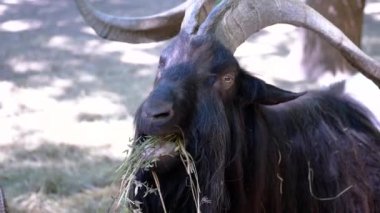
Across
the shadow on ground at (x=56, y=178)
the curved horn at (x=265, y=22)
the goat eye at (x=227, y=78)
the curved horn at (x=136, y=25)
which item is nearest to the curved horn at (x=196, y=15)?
the curved horn at (x=265, y=22)

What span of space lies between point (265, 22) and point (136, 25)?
1.10 metres

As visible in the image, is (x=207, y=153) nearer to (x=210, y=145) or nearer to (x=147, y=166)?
(x=210, y=145)

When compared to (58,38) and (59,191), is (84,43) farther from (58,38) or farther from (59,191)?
(59,191)

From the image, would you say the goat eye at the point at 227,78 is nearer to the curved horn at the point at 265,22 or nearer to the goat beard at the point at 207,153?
the goat beard at the point at 207,153

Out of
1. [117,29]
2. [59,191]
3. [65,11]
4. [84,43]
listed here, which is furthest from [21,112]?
[65,11]

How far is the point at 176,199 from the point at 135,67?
6.38 metres

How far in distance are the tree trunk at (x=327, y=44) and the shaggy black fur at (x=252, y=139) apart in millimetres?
3549

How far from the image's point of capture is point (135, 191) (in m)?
3.04

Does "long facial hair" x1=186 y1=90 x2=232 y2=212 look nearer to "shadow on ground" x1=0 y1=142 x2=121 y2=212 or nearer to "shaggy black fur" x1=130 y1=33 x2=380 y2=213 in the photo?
"shaggy black fur" x1=130 y1=33 x2=380 y2=213

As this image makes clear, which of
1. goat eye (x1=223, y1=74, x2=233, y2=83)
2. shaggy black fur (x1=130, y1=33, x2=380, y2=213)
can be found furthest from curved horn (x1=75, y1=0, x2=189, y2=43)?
goat eye (x1=223, y1=74, x2=233, y2=83)

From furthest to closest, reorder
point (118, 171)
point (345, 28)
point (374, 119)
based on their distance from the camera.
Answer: point (345, 28), point (374, 119), point (118, 171)

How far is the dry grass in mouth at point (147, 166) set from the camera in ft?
9.52

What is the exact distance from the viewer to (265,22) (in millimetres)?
3590

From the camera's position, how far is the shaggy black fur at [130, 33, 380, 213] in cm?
292
